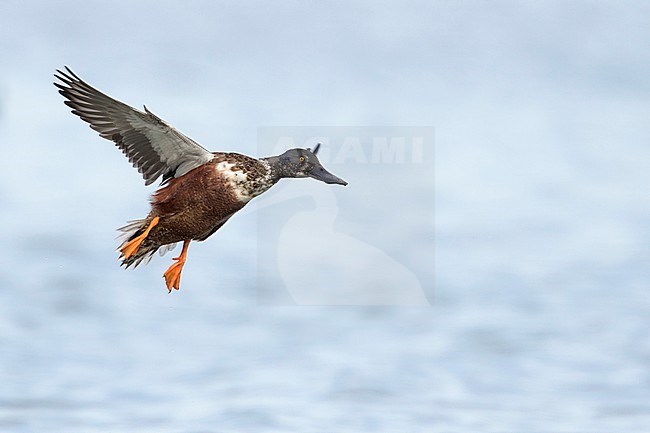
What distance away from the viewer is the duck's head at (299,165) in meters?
11.4

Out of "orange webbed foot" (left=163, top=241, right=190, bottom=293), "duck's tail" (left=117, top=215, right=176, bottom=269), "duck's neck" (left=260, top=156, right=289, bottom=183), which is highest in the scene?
"duck's neck" (left=260, top=156, right=289, bottom=183)

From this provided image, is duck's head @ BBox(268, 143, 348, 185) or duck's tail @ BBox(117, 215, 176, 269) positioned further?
duck's head @ BBox(268, 143, 348, 185)

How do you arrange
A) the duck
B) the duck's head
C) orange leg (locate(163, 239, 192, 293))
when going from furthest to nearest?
1. orange leg (locate(163, 239, 192, 293))
2. the duck's head
3. the duck

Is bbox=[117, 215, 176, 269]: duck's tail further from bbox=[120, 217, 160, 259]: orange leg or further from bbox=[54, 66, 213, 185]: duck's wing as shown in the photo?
bbox=[54, 66, 213, 185]: duck's wing

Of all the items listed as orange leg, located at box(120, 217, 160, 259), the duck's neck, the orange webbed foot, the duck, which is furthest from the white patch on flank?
the orange webbed foot

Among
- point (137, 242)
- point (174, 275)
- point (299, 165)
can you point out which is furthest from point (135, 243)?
point (299, 165)

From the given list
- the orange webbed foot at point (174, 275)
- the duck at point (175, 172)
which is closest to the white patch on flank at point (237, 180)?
the duck at point (175, 172)

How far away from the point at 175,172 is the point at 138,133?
1.61ft

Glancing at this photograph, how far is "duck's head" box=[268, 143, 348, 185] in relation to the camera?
37.4ft

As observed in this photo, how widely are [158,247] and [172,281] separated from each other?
17.7 inches

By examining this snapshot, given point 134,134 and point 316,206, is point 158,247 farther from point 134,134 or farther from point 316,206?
point 316,206

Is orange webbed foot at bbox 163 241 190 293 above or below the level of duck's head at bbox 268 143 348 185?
below

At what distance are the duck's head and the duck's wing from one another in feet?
2.11

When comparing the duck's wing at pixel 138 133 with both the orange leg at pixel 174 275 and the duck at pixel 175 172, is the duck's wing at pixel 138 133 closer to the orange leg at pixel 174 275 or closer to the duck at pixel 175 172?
the duck at pixel 175 172
